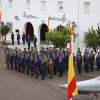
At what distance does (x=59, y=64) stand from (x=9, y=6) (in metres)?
17.3

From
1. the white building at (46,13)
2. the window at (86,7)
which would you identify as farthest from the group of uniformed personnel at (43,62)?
the window at (86,7)

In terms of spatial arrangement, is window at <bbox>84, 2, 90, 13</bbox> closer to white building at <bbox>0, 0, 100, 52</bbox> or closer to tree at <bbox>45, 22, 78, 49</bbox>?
white building at <bbox>0, 0, 100, 52</bbox>

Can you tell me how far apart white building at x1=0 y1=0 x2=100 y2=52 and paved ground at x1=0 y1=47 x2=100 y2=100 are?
268 inches

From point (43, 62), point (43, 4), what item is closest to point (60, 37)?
point (43, 62)

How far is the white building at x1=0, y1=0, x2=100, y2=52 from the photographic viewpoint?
25975 mm

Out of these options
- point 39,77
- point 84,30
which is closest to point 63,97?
point 39,77

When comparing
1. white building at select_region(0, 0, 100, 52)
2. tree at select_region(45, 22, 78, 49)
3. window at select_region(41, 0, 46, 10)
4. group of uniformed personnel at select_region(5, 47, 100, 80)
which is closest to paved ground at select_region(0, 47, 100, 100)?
group of uniformed personnel at select_region(5, 47, 100, 80)

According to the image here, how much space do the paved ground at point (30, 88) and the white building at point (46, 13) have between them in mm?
6813

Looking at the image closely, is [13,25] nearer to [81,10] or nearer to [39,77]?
[81,10]

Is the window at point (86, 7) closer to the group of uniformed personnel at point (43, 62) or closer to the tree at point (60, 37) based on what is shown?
the tree at point (60, 37)

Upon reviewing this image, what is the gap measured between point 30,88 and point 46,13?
14637mm

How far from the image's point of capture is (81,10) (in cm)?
2648

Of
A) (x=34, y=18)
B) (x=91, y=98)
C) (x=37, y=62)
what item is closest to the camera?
(x=91, y=98)

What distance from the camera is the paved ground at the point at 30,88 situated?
1533 centimetres
